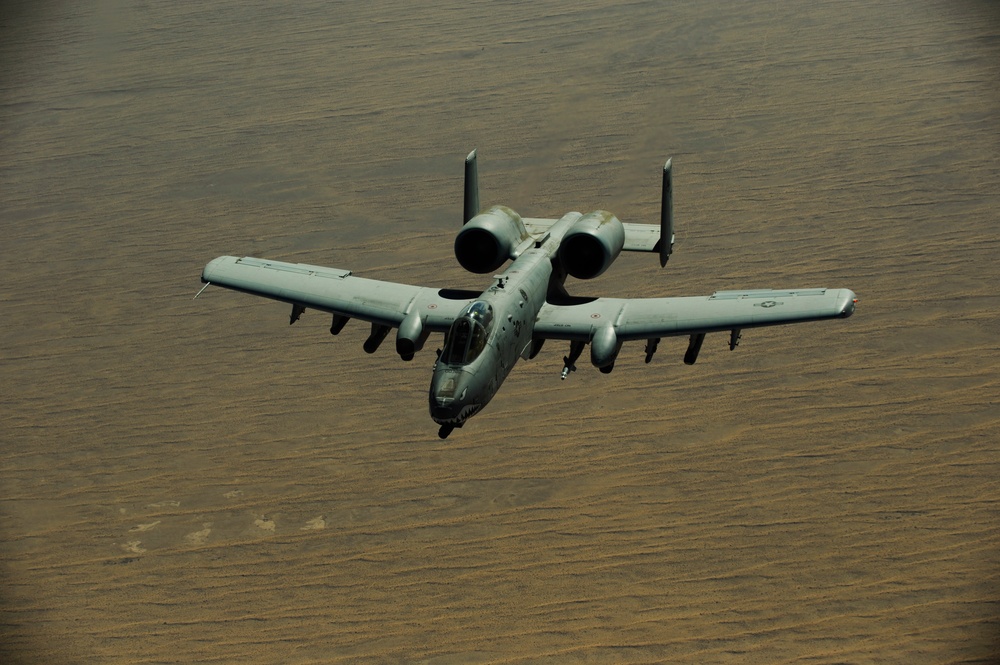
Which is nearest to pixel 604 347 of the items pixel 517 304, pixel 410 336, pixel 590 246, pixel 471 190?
pixel 517 304

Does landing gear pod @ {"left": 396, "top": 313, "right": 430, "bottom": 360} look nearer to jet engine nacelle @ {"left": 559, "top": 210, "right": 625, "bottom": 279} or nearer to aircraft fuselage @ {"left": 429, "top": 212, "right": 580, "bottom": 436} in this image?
aircraft fuselage @ {"left": 429, "top": 212, "right": 580, "bottom": 436}

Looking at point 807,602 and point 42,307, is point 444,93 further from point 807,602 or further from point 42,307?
point 807,602

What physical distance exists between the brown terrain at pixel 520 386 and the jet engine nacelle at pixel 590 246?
3.48 m

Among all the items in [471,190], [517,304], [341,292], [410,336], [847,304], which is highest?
[471,190]

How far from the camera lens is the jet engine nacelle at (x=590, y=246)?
31.3 m

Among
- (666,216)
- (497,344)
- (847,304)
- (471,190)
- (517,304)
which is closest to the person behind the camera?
(497,344)

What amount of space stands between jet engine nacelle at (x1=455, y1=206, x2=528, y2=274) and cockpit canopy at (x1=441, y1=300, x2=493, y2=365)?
427cm

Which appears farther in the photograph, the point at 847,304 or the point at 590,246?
the point at 590,246

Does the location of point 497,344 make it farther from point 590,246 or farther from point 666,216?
point 666,216

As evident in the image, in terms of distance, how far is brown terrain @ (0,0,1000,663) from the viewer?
88.1ft

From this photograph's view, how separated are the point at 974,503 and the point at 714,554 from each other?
6.39 meters

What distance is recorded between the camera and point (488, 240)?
104 ft

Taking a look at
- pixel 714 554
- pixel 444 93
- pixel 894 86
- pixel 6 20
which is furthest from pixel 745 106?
pixel 6 20

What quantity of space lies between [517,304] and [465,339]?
7.42 feet
